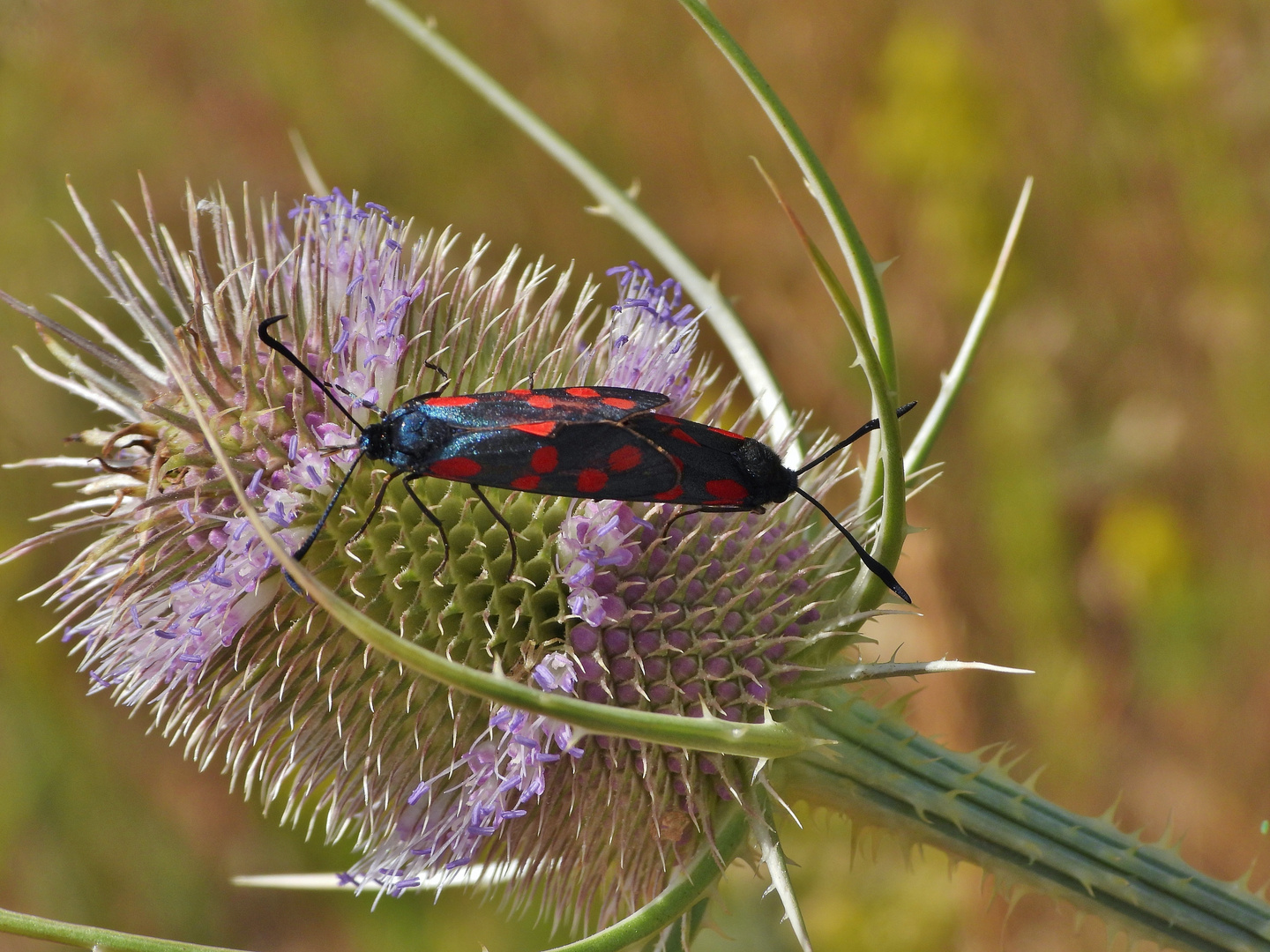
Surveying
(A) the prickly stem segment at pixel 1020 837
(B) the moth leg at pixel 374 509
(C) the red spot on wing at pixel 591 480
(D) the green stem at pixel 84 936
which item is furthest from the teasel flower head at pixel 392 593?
(D) the green stem at pixel 84 936

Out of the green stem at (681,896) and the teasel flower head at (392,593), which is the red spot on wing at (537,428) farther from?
the green stem at (681,896)

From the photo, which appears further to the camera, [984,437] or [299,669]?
[984,437]

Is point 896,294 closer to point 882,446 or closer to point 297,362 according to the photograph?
point 882,446

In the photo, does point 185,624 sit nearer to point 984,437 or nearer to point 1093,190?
point 984,437

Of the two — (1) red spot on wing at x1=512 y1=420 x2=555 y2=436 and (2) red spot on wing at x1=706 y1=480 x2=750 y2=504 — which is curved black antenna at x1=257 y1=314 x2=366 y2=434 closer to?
(1) red spot on wing at x1=512 y1=420 x2=555 y2=436

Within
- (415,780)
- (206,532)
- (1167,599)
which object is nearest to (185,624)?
(206,532)
